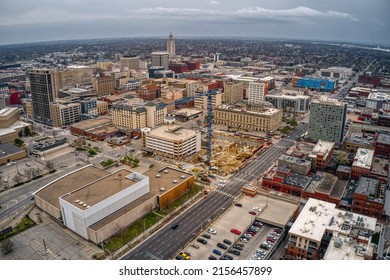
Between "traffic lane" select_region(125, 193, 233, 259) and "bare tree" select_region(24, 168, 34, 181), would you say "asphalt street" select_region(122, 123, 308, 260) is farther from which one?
"bare tree" select_region(24, 168, 34, 181)

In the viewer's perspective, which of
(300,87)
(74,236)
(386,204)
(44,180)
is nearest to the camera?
(74,236)

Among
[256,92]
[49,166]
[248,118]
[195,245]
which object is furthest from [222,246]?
[256,92]

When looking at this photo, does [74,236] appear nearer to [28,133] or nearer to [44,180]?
[44,180]

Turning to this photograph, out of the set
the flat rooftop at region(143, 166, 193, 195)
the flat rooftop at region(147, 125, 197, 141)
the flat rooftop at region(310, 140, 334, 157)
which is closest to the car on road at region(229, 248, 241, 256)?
the flat rooftop at region(143, 166, 193, 195)

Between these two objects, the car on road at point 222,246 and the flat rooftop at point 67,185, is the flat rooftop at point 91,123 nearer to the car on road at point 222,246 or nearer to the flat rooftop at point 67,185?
the flat rooftop at point 67,185

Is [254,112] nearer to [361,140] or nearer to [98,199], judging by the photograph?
[361,140]

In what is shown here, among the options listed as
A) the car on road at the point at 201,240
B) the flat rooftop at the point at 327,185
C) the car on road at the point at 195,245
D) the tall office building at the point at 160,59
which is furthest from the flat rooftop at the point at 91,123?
the tall office building at the point at 160,59
